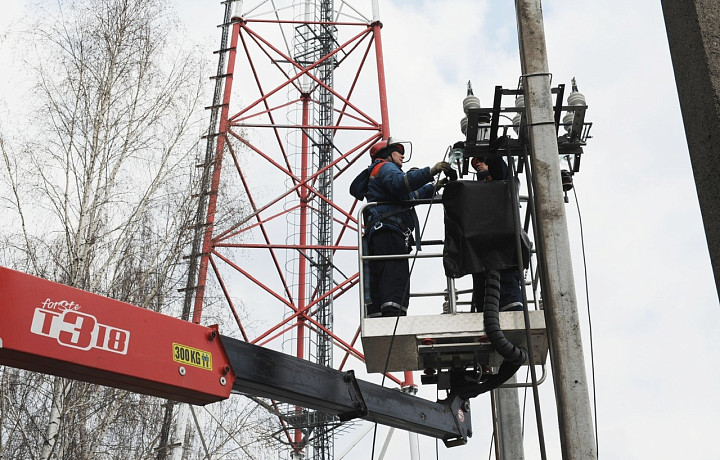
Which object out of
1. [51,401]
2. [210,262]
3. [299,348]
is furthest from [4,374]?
[299,348]

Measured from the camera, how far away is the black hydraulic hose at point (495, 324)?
5707 millimetres

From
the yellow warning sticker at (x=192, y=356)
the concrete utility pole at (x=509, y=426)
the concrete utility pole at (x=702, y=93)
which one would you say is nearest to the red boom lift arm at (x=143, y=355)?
the yellow warning sticker at (x=192, y=356)

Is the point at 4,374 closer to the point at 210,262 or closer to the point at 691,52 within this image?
the point at 210,262

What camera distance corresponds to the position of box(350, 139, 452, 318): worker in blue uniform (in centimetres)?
642

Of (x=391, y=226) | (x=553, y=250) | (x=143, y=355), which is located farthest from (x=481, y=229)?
(x=143, y=355)

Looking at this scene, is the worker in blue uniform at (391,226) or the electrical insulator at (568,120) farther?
the worker in blue uniform at (391,226)

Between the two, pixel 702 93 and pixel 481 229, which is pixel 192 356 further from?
pixel 702 93

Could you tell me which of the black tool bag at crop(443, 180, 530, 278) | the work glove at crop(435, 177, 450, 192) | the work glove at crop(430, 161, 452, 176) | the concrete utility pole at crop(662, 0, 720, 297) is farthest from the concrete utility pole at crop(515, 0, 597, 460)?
the concrete utility pole at crop(662, 0, 720, 297)

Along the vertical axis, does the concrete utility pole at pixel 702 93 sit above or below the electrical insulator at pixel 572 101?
below

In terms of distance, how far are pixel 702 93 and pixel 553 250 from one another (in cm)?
142

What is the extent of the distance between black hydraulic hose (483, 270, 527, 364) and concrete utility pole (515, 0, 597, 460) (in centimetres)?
66

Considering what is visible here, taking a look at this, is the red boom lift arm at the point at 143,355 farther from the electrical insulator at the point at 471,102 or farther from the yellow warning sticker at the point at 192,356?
the electrical insulator at the point at 471,102

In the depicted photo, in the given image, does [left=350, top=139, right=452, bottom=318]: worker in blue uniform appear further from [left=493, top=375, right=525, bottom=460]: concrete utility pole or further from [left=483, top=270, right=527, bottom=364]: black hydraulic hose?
[left=493, top=375, right=525, bottom=460]: concrete utility pole

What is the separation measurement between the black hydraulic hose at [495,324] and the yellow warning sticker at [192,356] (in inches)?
77.1
